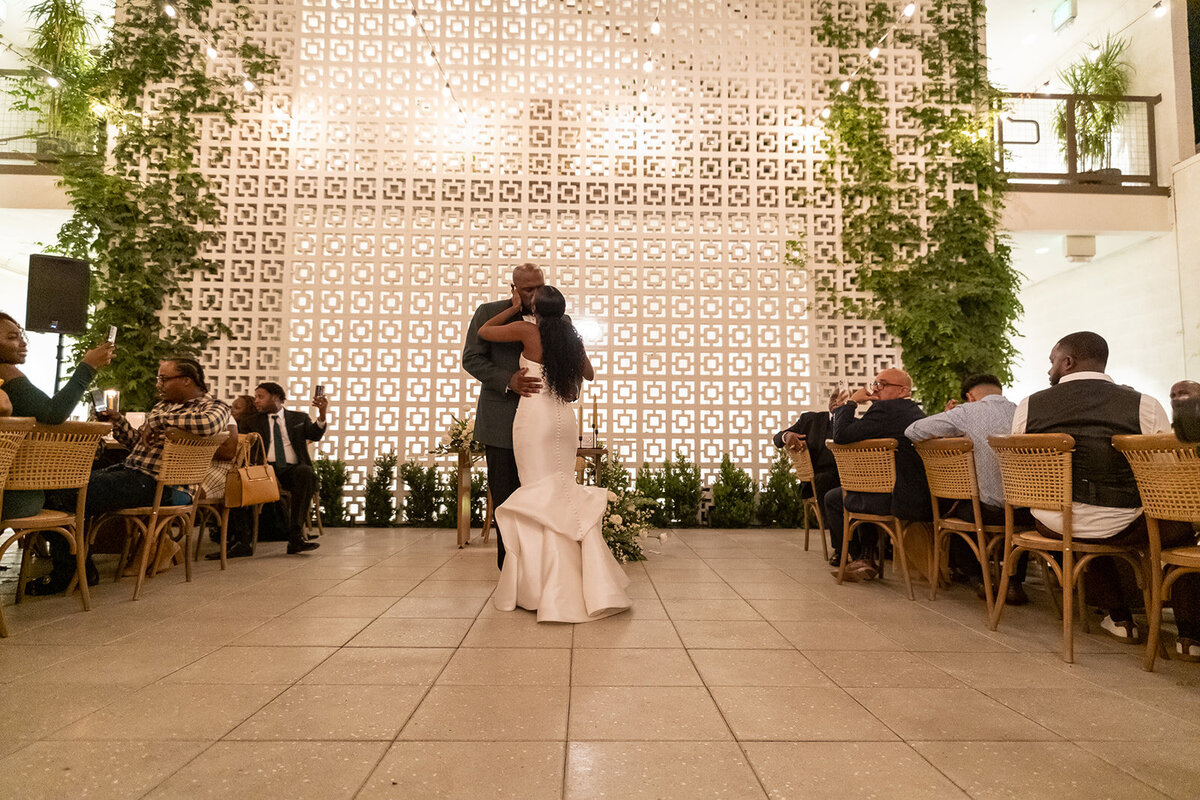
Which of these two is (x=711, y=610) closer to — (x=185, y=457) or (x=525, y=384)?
(x=525, y=384)

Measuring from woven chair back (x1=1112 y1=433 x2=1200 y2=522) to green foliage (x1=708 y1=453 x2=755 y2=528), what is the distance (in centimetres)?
464

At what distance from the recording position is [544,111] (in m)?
7.48

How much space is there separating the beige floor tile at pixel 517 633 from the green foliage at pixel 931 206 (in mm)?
5293

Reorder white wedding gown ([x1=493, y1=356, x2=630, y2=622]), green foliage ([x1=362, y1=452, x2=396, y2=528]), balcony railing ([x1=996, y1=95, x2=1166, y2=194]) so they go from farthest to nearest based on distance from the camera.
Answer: balcony railing ([x1=996, y1=95, x2=1166, y2=194]), green foliage ([x1=362, y1=452, x2=396, y2=528]), white wedding gown ([x1=493, y1=356, x2=630, y2=622])

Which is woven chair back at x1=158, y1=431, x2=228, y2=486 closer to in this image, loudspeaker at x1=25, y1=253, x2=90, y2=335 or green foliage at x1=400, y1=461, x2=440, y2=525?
loudspeaker at x1=25, y1=253, x2=90, y2=335

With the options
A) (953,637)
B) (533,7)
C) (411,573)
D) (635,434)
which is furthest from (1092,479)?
(533,7)

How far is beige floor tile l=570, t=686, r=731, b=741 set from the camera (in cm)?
200

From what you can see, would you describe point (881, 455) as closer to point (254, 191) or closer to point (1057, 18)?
point (254, 191)

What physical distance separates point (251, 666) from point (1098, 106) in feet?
32.8

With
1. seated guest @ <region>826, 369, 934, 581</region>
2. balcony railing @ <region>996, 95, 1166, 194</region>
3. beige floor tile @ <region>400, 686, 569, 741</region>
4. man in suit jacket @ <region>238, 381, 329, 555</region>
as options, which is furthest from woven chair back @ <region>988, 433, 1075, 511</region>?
balcony railing @ <region>996, 95, 1166, 194</region>

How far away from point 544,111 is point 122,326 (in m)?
4.67

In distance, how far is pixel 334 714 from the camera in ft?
6.98

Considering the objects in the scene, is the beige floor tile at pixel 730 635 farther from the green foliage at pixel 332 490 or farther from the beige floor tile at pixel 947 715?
the green foliage at pixel 332 490

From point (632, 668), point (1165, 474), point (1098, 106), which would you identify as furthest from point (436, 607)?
point (1098, 106)
